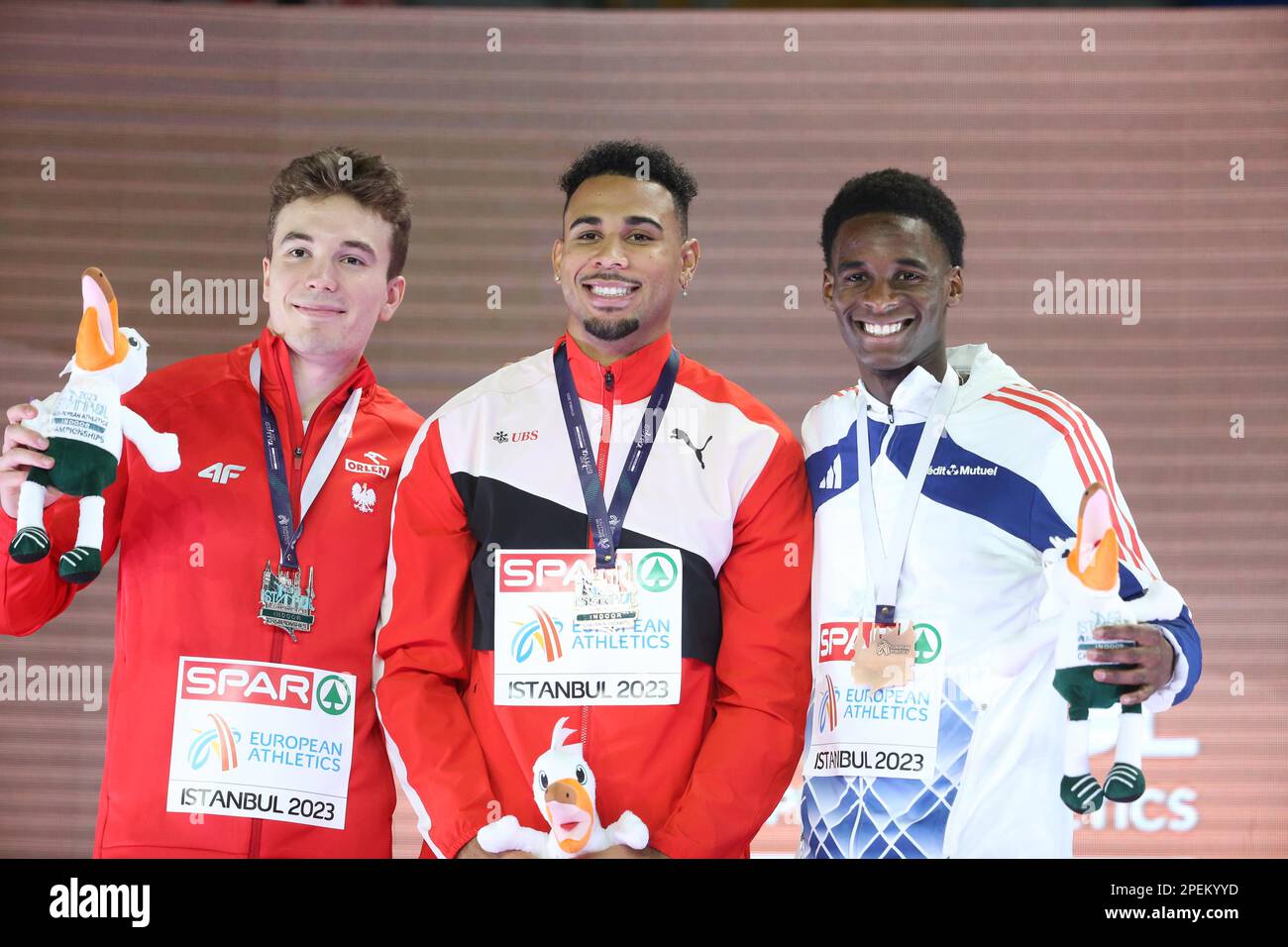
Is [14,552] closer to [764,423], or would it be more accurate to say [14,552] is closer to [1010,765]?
[764,423]

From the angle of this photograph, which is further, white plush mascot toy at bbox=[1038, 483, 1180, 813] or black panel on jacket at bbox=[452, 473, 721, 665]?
black panel on jacket at bbox=[452, 473, 721, 665]

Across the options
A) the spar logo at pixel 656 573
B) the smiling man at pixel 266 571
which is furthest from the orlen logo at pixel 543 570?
the smiling man at pixel 266 571

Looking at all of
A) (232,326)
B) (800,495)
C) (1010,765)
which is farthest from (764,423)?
(232,326)

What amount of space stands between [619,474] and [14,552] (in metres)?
1.29

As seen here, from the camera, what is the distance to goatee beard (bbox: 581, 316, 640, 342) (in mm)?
3127

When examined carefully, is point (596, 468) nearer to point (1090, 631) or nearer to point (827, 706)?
point (827, 706)

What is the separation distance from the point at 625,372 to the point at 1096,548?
110cm

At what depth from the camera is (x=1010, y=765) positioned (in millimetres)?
2912

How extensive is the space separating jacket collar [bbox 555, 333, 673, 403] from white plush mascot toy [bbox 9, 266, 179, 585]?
0.92 m

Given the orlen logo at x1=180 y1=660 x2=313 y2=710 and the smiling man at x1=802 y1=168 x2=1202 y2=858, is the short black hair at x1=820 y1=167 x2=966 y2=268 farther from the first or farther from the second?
the orlen logo at x1=180 y1=660 x2=313 y2=710

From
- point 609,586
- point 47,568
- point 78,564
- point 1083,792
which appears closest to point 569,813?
point 609,586

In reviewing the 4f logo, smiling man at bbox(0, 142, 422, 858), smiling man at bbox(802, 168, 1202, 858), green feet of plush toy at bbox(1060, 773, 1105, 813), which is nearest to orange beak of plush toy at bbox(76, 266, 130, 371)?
smiling man at bbox(0, 142, 422, 858)

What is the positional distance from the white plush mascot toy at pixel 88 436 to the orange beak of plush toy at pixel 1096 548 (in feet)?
6.44

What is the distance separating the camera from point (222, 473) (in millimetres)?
3143
